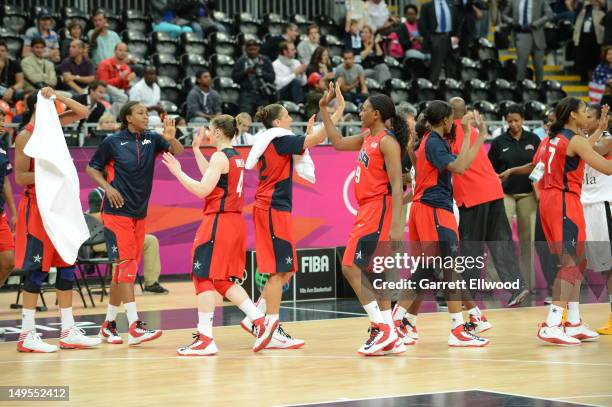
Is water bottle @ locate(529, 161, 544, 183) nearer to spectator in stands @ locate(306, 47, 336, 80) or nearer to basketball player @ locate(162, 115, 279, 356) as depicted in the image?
basketball player @ locate(162, 115, 279, 356)

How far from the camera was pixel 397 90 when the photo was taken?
68.2ft

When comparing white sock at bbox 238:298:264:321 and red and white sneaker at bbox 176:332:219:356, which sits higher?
white sock at bbox 238:298:264:321

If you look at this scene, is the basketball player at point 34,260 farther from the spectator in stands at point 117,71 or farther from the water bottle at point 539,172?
the spectator in stands at point 117,71

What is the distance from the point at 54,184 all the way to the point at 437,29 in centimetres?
1342

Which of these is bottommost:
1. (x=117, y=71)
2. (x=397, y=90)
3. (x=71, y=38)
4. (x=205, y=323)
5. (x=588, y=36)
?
(x=205, y=323)

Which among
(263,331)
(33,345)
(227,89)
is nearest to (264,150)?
(263,331)

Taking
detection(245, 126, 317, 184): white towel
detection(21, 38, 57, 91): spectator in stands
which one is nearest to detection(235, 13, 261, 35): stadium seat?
detection(21, 38, 57, 91): spectator in stands

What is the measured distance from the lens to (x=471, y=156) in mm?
9422

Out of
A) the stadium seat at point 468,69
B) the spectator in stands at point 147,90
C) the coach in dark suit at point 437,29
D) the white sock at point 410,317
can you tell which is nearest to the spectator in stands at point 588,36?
the stadium seat at point 468,69

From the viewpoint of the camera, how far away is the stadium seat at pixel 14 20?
1977cm

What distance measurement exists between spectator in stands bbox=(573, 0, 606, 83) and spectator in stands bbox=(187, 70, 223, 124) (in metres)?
9.30

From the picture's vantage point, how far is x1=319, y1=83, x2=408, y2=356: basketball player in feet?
30.1

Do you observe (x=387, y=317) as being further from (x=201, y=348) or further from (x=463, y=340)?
(x=201, y=348)

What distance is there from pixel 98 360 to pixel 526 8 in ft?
52.0
